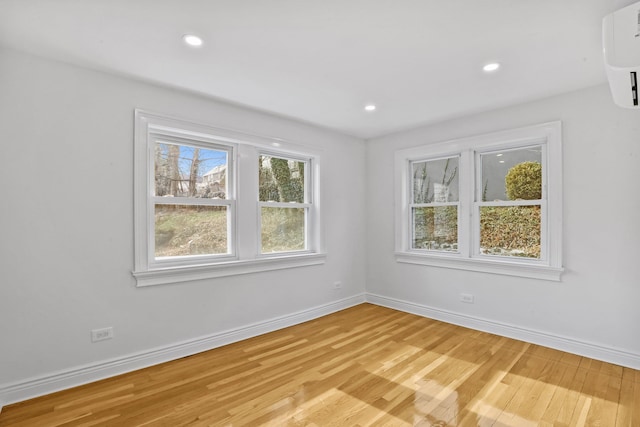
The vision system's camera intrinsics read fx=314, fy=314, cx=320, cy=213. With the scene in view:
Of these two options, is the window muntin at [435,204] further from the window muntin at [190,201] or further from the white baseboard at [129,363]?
the window muntin at [190,201]

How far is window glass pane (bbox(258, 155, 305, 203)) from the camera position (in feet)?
12.4

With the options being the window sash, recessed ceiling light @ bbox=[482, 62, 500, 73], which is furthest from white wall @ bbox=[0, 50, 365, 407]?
recessed ceiling light @ bbox=[482, 62, 500, 73]

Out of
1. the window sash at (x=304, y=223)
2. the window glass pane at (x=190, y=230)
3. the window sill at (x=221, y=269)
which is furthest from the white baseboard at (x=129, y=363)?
the window glass pane at (x=190, y=230)

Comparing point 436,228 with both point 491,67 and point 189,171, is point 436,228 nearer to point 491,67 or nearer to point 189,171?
point 491,67

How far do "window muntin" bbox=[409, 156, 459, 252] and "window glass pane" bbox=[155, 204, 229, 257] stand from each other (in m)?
2.63

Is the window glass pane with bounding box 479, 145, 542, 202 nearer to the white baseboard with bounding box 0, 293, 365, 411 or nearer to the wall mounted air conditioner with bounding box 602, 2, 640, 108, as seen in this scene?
the wall mounted air conditioner with bounding box 602, 2, 640, 108

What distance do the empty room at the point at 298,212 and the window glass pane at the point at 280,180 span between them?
30 millimetres

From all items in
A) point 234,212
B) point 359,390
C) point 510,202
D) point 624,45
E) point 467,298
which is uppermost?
point 624,45

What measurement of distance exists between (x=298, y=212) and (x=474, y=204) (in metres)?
2.19

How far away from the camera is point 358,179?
189 inches

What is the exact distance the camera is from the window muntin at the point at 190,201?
300 cm

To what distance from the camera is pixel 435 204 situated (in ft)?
13.8

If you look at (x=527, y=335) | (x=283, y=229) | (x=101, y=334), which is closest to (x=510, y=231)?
(x=527, y=335)

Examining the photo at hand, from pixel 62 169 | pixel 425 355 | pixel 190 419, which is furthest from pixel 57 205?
pixel 425 355
